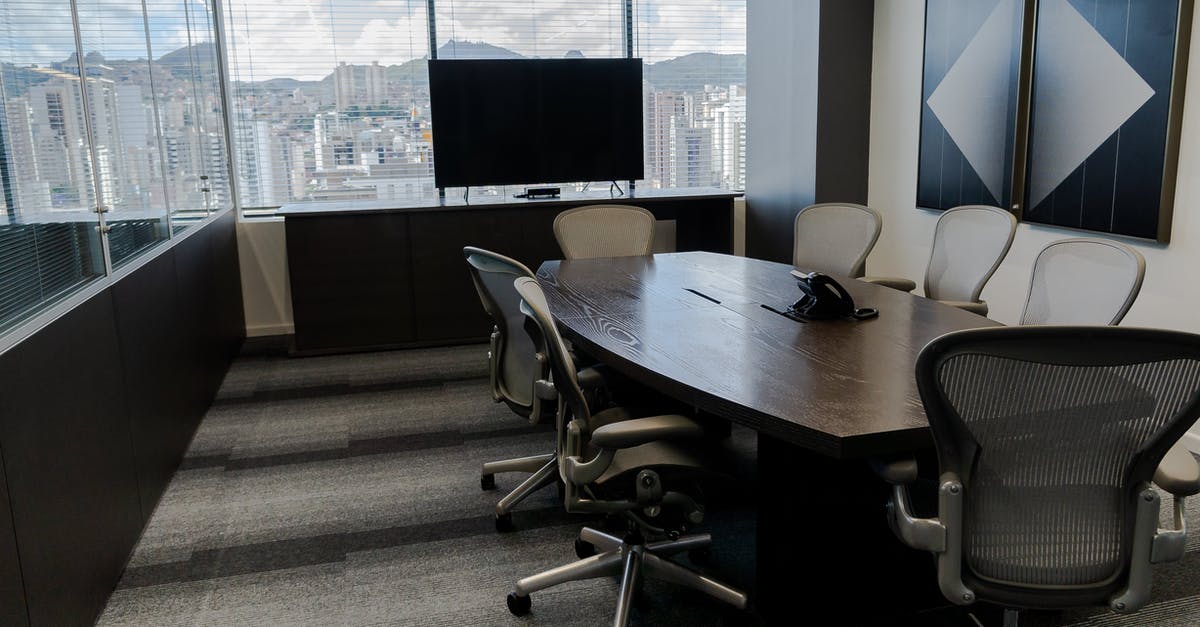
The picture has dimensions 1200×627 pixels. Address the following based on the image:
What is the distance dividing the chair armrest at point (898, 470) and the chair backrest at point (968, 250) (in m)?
1.88

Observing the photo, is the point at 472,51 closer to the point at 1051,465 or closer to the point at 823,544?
the point at 823,544

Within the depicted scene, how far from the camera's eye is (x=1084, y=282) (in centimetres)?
273

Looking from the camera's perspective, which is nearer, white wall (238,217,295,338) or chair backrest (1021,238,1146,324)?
chair backrest (1021,238,1146,324)

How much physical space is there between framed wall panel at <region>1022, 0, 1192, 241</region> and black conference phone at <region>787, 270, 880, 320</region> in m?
1.66

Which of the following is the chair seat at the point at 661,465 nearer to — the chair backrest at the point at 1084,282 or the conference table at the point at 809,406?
the conference table at the point at 809,406

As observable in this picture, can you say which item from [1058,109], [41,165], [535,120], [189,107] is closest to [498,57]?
[535,120]

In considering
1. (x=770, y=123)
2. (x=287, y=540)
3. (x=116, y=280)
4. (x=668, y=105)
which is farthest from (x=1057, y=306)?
(x=668, y=105)

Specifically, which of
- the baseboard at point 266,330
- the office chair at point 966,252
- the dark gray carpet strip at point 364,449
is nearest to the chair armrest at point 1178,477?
the office chair at point 966,252

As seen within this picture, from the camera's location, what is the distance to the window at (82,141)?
2.08 m

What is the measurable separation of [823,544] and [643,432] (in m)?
0.65

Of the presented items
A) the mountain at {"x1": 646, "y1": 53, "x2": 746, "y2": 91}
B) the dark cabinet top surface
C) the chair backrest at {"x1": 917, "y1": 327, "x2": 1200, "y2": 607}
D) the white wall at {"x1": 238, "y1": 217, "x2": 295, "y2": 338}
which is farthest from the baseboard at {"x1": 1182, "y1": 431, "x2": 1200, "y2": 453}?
the white wall at {"x1": 238, "y1": 217, "x2": 295, "y2": 338}

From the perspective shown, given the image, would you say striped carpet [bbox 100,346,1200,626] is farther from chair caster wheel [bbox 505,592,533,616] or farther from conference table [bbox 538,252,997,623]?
conference table [bbox 538,252,997,623]

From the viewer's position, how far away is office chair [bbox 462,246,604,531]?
278 centimetres

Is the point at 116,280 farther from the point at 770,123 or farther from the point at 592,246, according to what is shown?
the point at 770,123
